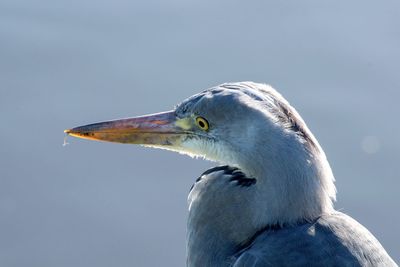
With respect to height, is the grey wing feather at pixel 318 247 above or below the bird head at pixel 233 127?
below

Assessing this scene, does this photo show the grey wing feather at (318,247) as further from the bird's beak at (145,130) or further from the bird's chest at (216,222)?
the bird's beak at (145,130)

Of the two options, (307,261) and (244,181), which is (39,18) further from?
(307,261)

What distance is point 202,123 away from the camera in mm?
3352

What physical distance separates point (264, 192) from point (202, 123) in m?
0.37

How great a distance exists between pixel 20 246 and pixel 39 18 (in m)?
1.87

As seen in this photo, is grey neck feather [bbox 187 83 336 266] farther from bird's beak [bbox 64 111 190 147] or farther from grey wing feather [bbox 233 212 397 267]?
bird's beak [bbox 64 111 190 147]

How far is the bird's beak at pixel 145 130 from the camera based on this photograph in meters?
3.47

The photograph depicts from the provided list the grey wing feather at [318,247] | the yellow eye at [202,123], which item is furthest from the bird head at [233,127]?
the grey wing feather at [318,247]

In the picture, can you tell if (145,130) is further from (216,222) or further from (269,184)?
(269,184)

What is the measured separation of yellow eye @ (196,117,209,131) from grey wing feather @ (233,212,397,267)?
472 millimetres

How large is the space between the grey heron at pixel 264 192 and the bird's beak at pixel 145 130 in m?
0.07

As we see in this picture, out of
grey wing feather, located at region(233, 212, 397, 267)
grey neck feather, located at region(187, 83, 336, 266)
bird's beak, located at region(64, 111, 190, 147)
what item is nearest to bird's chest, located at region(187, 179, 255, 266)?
grey neck feather, located at region(187, 83, 336, 266)

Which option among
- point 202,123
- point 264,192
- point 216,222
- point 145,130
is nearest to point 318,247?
point 264,192

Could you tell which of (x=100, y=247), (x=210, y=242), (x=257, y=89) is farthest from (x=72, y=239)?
(x=257, y=89)
